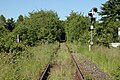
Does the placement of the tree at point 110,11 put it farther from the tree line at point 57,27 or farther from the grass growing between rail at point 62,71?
the grass growing between rail at point 62,71

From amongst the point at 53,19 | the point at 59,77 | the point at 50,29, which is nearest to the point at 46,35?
the point at 50,29

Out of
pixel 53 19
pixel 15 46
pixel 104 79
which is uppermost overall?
pixel 53 19

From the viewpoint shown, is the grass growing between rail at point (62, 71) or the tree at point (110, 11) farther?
the tree at point (110, 11)

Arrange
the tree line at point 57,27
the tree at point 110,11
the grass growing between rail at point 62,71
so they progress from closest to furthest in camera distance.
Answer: the grass growing between rail at point 62,71 → the tree line at point 57,27 → the tree at point 110,11

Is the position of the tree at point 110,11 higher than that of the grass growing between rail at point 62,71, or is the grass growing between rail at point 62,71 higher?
the tree at point 110,11

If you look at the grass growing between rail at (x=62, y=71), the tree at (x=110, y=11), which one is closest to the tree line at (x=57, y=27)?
A: the tree at (x=110, y=11)

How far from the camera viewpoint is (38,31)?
1662 inches

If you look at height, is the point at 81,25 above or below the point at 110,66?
above

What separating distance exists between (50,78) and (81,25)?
114ft

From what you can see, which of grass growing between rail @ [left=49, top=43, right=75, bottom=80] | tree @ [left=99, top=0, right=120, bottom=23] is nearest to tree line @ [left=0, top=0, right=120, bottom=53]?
tree @ [left=99, top=0, right=120, bottom=23]

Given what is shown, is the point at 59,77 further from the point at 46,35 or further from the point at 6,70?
the point at 46,35

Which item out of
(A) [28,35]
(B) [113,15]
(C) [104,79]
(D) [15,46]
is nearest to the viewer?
(C) [104,79]

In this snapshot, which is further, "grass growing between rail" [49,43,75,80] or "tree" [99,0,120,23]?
"tree" [99,0,120,23]

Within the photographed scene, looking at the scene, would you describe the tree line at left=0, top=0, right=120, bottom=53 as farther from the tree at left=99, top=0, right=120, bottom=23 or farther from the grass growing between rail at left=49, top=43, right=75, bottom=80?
the grass growing between rail at left=49, top=43, right=75, bottom=80
